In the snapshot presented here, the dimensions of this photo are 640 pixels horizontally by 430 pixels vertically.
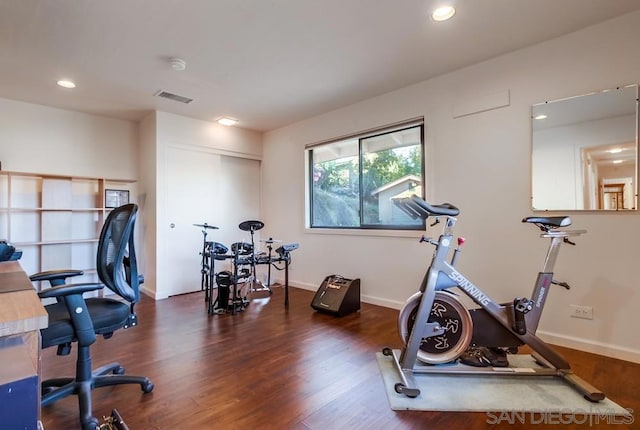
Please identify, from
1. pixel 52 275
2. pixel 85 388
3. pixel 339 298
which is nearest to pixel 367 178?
pixel 339 298

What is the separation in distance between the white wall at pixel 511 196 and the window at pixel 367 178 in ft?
0.70

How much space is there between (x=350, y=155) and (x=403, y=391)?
3214 mm

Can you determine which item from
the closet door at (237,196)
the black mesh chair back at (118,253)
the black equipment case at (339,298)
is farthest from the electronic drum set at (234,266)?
the black mesh chair back at (118,253)

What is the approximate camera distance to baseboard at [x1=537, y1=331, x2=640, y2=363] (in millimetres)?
2340

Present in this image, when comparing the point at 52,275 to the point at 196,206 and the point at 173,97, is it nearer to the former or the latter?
the point at 173,97

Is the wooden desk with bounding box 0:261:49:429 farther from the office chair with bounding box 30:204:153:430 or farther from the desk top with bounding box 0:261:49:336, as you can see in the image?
the office chair with bounding box 30:204:153:430

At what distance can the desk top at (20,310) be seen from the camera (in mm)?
798

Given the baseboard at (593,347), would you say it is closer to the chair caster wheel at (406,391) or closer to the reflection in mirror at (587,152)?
the reflection in mirror at (587,152)

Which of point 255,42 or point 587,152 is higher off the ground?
point 255,42

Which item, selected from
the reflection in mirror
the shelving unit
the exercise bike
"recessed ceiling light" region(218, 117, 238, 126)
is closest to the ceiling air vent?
"recessed ceiling light" region(218, 117, 238, 126)

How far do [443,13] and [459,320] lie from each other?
2.23m

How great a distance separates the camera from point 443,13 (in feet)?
7.63

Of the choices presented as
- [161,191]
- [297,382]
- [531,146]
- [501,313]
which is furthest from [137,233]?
→ [531,146]

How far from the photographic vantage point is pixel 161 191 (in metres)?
4.36
